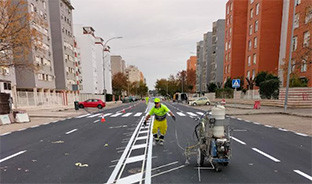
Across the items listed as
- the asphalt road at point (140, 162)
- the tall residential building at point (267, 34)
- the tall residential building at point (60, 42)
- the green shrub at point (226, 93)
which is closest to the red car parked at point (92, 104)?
the tall residential building at point (60, 42)

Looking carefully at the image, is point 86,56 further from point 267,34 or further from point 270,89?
point 270,89

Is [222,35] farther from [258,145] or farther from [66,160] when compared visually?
[66,160]

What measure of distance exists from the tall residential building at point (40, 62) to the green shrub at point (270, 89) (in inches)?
1235

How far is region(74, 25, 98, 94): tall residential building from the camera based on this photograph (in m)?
55.1

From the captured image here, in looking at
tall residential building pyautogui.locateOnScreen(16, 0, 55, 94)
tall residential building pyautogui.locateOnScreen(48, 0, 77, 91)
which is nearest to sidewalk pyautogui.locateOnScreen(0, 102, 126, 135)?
tall residential building pyautogui.locateOnScreen(16, 0, 55, 94)

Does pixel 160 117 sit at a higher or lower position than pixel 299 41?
lower

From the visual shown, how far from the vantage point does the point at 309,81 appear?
66.0 ft

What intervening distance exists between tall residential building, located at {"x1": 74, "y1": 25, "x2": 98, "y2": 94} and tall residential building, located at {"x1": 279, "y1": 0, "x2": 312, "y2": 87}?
53.1m

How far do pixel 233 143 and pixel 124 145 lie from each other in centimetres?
420

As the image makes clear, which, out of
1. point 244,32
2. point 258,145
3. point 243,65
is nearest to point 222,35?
point 244,32

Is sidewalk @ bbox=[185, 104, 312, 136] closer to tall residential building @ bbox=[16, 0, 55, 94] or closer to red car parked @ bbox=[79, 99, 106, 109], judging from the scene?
red car parked @ bbox=[79, 99, 106, 109]

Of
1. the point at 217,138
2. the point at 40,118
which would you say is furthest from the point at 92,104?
the point at 217,138

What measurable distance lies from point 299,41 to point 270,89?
996cm

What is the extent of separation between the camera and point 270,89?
20.0 m
